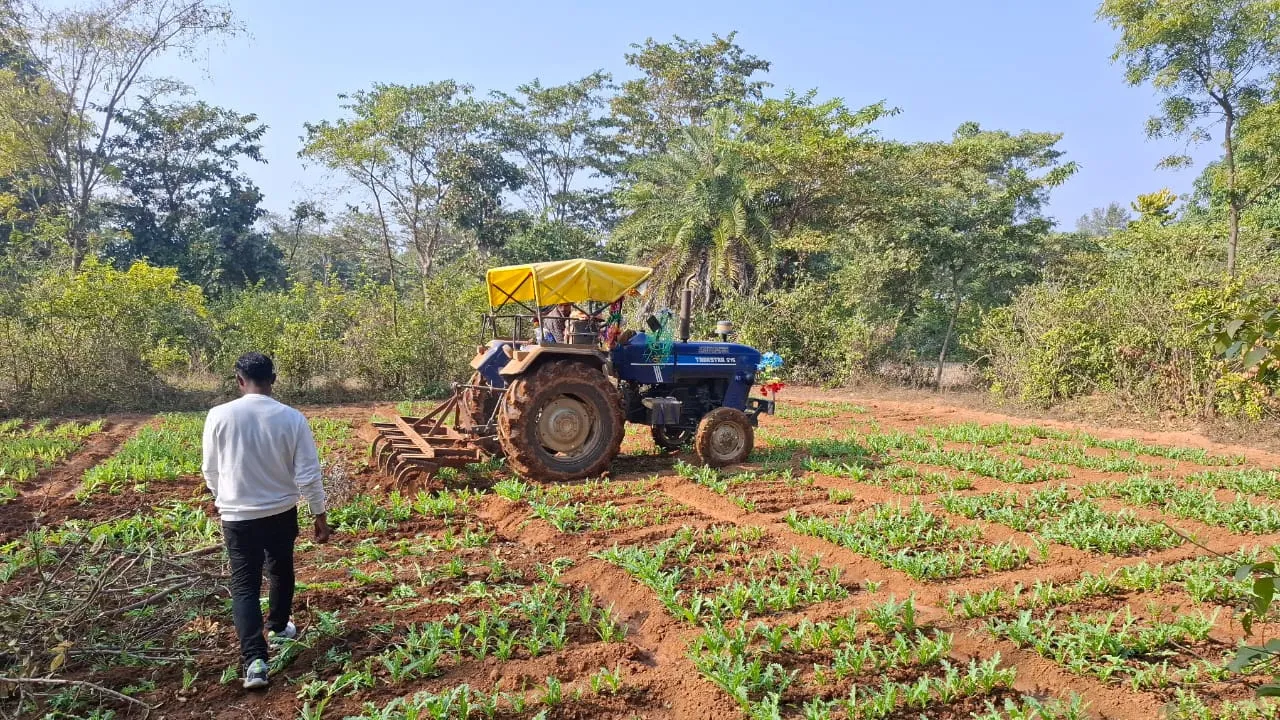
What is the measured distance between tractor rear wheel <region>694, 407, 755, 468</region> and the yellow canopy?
1.59 metres

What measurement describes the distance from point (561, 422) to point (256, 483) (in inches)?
137

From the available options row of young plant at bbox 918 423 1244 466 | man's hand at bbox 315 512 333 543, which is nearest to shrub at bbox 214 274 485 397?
row of young plant at bbox 918 423 1244 466

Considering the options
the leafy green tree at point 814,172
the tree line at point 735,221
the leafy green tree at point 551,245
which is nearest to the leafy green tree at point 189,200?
the tree line at point 735,221

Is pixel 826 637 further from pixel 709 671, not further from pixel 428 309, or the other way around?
pixel 428 309

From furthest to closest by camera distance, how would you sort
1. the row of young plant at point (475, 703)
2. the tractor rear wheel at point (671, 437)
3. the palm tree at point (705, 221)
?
1. the palm tree at point (705, 221)
2. the tractor rear wheel at point (671, 437)
3. the row of young plant at point (475, 703)

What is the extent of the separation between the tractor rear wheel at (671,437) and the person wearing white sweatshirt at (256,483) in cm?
484

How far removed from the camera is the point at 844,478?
272 inches

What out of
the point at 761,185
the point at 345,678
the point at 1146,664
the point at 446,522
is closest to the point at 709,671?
the point at 345,678

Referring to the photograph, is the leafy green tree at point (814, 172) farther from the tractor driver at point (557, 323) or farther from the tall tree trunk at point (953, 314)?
the tractor driver at point (557, 323)

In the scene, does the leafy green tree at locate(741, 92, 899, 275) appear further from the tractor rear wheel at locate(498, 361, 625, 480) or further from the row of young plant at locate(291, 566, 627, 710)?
the row of young plant at locate(291, 566, 627, 710)

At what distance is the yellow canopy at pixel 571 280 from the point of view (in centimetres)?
646

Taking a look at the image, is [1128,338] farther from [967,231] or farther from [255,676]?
[255,676]

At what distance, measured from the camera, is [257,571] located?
3256 mm

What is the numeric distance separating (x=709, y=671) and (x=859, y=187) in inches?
622
